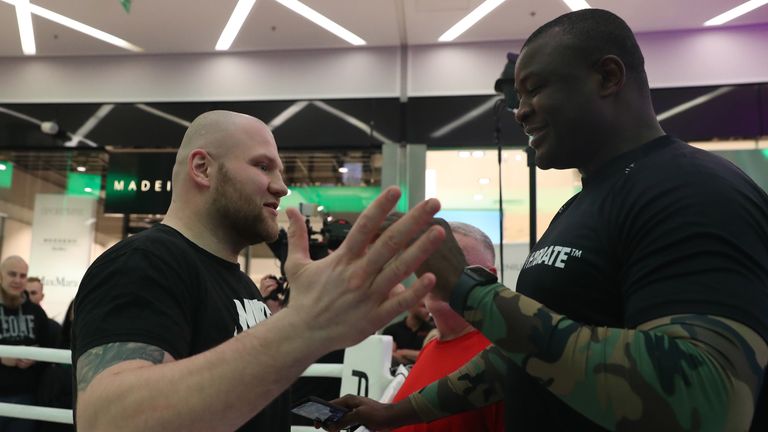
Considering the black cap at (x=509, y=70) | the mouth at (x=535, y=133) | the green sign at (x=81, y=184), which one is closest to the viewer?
the mouth at (x=535, y=133)

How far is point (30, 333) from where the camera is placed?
424 cm

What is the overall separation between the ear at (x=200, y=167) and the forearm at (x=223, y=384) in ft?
2.39

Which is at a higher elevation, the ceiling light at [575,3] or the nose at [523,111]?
the ceiling light at [575,3]

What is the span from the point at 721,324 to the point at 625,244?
20cm

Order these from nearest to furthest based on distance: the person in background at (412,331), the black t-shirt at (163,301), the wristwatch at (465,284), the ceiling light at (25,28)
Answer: the wristwatch at (465,284) < the black t-shirt at (163,301) < the person in background at (412,331) < the ceiling light at (25,28)

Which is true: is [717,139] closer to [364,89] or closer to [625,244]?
[364,89]

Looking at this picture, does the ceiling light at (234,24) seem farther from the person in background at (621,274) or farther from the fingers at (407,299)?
the fingers at (407,299)

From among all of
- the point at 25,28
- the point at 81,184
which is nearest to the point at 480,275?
the point at 25,28

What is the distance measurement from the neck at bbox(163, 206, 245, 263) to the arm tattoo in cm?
49

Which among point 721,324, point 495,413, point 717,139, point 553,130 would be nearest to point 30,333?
point 495,413

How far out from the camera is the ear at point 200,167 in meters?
1.54

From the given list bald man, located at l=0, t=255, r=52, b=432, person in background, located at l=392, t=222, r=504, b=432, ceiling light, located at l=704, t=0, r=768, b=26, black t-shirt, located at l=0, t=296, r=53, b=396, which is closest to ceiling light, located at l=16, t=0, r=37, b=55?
bald man, located at l=0, t=255, r=52, b=432

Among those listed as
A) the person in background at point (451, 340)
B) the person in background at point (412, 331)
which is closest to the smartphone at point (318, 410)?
the person in background at point (451, 340)

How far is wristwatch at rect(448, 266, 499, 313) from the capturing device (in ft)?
3.00
